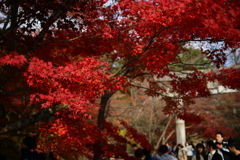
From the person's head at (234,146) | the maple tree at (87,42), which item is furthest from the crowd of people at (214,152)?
the maple tree at (87,42)

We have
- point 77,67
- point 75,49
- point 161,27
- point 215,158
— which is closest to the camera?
point 215,158

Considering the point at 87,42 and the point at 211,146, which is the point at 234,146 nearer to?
the point at 211,146

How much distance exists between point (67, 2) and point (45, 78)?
1.89 meters

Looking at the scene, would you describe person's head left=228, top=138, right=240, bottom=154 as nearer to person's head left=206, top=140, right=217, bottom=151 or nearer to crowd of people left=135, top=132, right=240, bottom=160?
crowd of people left=135, top=132, right=240, bottom=160

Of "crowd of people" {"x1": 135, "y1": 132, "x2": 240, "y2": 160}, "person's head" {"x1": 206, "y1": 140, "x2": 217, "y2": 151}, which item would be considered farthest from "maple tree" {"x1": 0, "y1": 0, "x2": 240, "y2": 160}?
"person's head" {"x1": 206, "y1": 140, "x2": 217, "y2": 151}

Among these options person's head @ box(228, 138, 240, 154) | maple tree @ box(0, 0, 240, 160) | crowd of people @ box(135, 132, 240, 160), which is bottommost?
crowd of people @ box(135, 132, 240, 160)

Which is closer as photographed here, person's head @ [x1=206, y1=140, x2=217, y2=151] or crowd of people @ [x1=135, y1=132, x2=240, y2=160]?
crowd of people @ [x1=135, y1=132, x2=240, y2=160]

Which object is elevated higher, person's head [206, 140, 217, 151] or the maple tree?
the maple tree

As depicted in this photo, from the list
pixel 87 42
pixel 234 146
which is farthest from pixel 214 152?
pixel 87 42

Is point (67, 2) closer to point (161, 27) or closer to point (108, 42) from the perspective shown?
point (108, 42)

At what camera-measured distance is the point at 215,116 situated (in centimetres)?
1703

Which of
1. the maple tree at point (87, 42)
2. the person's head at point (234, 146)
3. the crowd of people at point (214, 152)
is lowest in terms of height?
the crowd of people at point (214, 152)

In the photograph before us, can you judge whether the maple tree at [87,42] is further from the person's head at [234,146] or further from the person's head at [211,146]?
the person's head at [234,146]

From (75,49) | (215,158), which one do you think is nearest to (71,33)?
(75,49)
